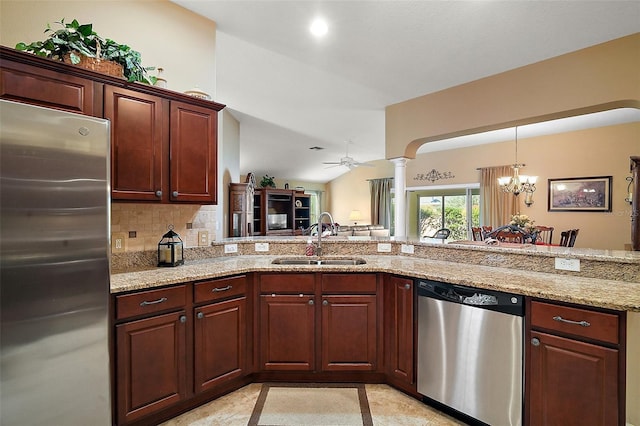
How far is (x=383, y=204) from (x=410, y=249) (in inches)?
235

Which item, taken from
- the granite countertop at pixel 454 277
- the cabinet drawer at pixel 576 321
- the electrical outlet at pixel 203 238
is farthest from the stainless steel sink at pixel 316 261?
the cabinet drawer at pixel 576 321

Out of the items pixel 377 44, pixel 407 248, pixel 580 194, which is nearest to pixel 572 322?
pixel 407 248

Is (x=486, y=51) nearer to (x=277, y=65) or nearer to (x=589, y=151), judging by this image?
(x=277, y=65)

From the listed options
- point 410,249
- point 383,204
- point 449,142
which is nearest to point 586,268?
point 410,249

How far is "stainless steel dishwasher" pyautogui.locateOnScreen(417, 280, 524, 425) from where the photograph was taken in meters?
1.79

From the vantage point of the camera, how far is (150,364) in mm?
1922

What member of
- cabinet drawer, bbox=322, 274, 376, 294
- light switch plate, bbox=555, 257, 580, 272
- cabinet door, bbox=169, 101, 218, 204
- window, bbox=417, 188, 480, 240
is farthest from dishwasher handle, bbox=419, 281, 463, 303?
window, bbox=417, 188, 480, 240

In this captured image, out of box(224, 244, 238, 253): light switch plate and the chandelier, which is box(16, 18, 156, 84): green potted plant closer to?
box(224, 244, 238, 253): light switch plate

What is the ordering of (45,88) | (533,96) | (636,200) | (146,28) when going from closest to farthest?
1. (45,88)
2. (146,28)
3. (533,96)
4. (636,200)

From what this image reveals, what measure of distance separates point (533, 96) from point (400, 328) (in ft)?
8.49

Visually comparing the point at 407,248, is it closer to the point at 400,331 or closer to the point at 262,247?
the point at 400,331

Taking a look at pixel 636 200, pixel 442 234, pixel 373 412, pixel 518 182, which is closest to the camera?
pixel 373 412

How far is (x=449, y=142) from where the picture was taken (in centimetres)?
654

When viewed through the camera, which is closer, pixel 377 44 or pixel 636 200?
pixel 377 44
